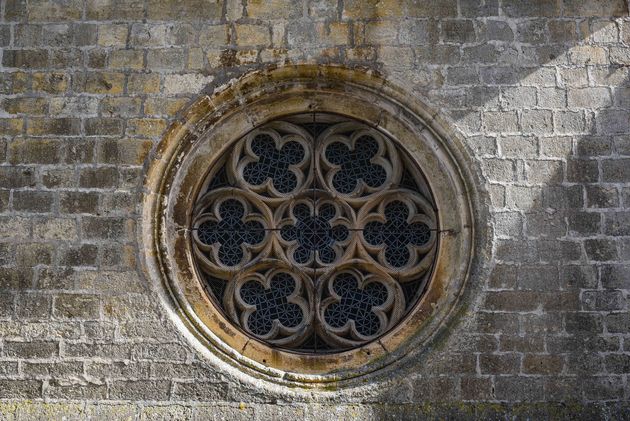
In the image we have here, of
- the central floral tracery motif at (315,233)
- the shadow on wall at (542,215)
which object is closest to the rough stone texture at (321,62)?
the shadow on wall at (542,215)

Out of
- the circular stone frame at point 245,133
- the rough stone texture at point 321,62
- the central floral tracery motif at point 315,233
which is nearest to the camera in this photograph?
the rough stone texture at point 321,62

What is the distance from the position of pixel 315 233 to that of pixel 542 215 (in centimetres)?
152

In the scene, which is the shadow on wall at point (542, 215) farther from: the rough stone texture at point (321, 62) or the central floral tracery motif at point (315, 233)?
the central floral tracery motif at point (315, 233)

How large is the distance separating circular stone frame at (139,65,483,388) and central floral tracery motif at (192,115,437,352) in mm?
92

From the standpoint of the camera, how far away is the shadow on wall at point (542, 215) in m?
6.31

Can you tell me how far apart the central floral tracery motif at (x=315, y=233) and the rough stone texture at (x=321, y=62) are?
44cm

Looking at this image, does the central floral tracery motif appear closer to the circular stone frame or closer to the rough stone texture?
the circular stone frame

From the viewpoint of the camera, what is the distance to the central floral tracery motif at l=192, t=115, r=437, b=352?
21.8ft

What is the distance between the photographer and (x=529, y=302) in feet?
21.1

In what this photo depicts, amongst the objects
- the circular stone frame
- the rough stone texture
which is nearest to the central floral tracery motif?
the circular stone frame

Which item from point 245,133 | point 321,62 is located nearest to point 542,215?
point 321,62

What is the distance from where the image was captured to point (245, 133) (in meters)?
6.91

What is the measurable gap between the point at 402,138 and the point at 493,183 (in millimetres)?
707

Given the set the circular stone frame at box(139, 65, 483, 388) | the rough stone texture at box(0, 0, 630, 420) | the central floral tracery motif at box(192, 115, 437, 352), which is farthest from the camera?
the central floral tracery motif at box(192, 115, 437, 352)
